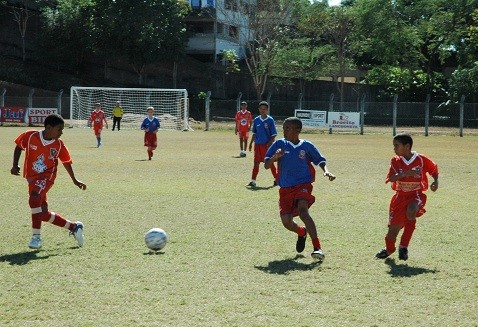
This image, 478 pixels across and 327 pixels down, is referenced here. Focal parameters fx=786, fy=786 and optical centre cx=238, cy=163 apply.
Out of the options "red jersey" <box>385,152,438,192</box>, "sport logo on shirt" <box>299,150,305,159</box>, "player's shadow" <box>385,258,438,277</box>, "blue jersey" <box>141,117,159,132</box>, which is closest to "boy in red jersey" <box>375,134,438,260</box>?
"red jersey" <box>385,152,438,192</box>

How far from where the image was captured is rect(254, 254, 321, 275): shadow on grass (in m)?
8.23

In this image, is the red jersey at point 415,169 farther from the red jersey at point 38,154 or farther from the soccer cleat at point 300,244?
the red jersey at point 38,154

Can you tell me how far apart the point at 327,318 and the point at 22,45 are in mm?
58431

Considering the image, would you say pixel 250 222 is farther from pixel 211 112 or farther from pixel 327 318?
pixel 211 112

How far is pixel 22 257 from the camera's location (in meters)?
8.84

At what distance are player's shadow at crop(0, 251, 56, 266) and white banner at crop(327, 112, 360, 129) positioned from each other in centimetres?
3494

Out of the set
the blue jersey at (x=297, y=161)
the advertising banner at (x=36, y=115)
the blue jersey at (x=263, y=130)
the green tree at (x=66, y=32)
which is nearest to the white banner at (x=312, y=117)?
the advertising banner at (x=36, y=115)

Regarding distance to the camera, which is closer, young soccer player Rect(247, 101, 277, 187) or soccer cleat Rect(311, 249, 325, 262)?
soccer cleat Rect(311, 249, 325, 262)

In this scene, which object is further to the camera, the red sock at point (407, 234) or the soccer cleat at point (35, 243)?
the soccer cleat at point (35, 243)

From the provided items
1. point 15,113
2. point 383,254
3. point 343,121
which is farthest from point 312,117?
point 383,254

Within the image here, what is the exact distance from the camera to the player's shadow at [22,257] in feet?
28.0

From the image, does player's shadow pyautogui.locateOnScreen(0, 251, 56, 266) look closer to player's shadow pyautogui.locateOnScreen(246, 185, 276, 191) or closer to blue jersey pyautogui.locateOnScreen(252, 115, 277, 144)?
player's shadow pyautogui.locateOnScreen(246, 185, 276, 191)

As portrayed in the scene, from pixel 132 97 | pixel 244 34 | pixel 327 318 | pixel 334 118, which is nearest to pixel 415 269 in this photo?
pixel 327 318

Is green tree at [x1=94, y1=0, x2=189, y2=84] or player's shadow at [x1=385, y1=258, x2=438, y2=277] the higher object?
green tree at [x1=94, y1=0, x2=189, y2=84]
